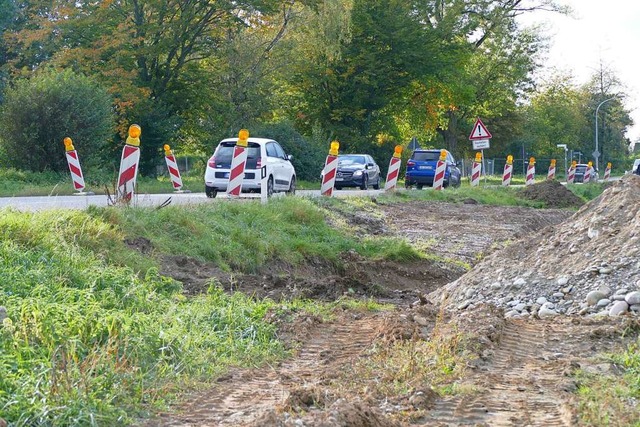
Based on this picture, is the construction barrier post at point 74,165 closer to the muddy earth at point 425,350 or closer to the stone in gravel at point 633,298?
the muddy earth at point 425,350

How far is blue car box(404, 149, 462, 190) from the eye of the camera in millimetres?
36688

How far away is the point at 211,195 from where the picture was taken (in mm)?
22188

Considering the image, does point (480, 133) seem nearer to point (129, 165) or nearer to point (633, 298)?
point (129, 165)

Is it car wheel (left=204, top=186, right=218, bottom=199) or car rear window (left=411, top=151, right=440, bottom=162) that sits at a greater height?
car rear window (left=411, top=151, right=440, bottom=162)

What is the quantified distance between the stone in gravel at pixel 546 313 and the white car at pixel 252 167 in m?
12.7

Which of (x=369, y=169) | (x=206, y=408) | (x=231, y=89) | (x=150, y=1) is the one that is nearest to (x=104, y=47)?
(x=150, y=1)

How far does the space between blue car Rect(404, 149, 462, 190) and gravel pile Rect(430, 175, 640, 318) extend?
25.6m

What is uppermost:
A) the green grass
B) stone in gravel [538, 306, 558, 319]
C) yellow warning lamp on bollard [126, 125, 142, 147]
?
yellow warning lamp on bollard [126, 125, 142, 147]

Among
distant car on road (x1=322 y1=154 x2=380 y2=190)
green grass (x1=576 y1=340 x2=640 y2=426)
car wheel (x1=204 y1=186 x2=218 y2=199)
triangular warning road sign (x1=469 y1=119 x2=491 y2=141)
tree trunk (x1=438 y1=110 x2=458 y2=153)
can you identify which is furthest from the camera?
tree trunk (x1=438 y1=110 x2=458 y2=153)

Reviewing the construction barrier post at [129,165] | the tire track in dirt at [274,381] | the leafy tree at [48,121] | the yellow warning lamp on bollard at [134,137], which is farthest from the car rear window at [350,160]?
the tire track in dirt at [274,381]

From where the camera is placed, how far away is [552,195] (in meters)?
30.2

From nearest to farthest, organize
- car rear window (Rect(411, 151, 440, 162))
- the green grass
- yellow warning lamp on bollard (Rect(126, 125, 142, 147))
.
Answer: the green grass → yellow warning lamp on bollard (Rect(126, 125, 142, 147)) → car rear window (Rect(411, 151, 440, 162))

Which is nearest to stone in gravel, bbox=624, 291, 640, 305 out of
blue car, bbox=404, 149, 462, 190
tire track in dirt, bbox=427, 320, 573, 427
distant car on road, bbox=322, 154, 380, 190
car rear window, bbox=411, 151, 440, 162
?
tire track in dirt, bbox=427, 320, 573, 427

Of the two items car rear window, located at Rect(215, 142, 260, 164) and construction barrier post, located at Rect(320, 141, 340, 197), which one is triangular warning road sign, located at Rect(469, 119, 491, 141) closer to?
construction barrier post, located at Rect(320, 141, 340, 197)
